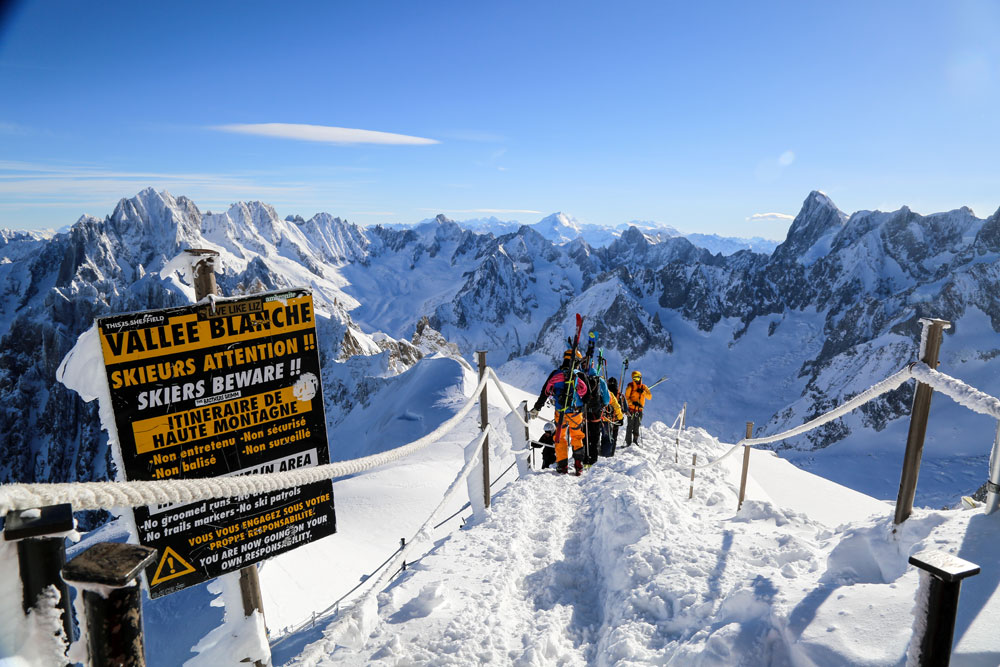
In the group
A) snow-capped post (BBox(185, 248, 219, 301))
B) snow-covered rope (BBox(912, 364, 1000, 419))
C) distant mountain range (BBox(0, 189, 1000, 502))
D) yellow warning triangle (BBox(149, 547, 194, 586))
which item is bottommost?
distant mountain range (BBox(0, 189, 1000, 502))

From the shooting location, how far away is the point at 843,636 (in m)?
3.40

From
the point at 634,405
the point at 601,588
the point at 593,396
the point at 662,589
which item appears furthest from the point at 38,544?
the point at 634,405

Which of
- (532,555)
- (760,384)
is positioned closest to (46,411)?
(532,555)

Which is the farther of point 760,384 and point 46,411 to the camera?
point 760,384

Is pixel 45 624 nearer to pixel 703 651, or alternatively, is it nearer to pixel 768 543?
pixel 703 651

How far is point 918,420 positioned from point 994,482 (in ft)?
2.28

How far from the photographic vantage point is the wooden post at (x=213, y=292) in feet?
11.0

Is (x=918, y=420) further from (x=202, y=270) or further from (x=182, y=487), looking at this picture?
(x=202, y=270)

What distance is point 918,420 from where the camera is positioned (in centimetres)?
439

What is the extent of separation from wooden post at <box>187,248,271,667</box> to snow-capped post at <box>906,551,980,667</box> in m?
3.77

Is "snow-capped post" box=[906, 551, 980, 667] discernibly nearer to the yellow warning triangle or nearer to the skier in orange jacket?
the yellow warning triangle

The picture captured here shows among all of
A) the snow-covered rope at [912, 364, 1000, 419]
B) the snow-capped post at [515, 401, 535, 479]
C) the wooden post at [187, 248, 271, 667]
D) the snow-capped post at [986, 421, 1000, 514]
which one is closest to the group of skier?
the snow-capped post at [515, 401, 535, 479]

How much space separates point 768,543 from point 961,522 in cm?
218

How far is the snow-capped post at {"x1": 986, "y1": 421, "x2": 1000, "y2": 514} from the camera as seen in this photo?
376 centimetres
